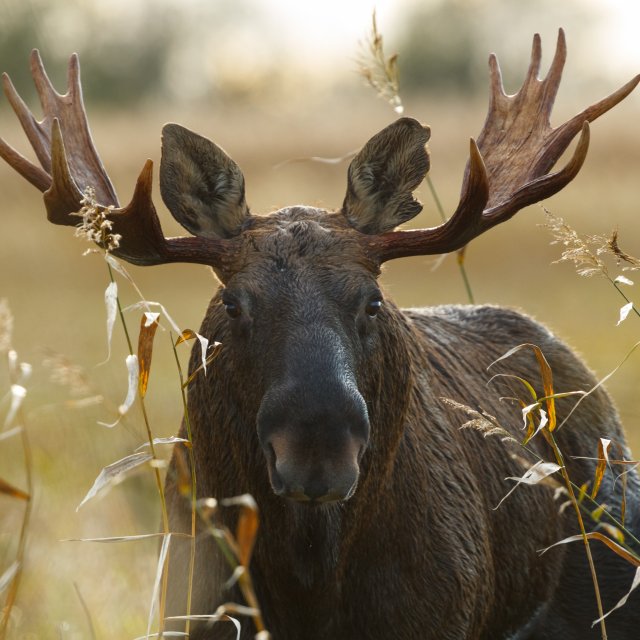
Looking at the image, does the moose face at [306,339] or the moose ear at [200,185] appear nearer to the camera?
the moose face at [306,339]

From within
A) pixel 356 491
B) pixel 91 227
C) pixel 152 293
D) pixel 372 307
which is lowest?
pixel 356 491

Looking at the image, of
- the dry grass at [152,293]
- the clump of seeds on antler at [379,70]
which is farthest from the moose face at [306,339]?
the dry grass at [152,293]

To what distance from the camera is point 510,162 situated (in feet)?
15.5

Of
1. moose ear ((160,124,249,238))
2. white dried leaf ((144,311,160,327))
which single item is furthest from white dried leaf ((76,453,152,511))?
moose ear ((160,124,249,238))

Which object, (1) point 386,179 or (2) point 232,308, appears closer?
(2) point 232,308

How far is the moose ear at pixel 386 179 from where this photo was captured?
4.39 metres

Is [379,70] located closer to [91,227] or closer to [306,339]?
[306,339]

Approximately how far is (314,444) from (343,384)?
219 millimetres

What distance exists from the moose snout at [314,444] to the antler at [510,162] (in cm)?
83

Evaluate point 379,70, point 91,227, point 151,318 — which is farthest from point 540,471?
point 379,70

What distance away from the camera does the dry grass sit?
6.70m

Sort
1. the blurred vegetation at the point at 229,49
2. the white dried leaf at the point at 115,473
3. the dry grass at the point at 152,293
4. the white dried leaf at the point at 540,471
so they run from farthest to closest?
the blurred vegetation at the point at 229,49
the dry grass at the point at 152,293
the white dried leaf at the point at 115,473
the white dried leaf at the point at 540,471

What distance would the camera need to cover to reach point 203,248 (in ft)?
14.2

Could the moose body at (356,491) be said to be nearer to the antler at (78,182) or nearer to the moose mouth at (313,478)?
the moose mouth at (313,478)
